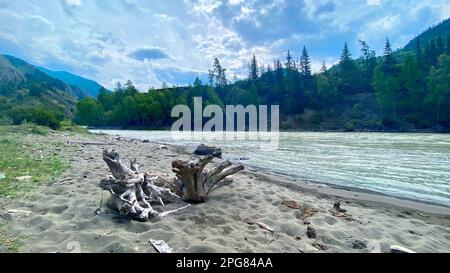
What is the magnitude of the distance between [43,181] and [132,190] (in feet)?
10.7

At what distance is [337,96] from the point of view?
87375 mm

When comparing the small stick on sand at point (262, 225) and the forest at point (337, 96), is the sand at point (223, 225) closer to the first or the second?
the small stick on sand at point (262, 225)

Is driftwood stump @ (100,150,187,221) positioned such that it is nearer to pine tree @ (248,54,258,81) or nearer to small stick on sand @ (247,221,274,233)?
small stick on sand @ (247,221,274,233)

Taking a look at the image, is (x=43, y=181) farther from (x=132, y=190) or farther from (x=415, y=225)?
(x=415, y=225)

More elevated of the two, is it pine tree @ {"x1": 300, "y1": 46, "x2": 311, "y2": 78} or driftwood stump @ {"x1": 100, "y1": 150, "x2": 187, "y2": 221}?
pine tree @ {"x1": 300, "y1": 46, "x2": 311, "y2": 78}

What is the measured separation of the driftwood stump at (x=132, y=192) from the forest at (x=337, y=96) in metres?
64.6

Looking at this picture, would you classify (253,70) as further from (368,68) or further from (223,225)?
(223,225)

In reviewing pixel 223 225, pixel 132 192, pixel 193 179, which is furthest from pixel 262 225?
pixel 132 192

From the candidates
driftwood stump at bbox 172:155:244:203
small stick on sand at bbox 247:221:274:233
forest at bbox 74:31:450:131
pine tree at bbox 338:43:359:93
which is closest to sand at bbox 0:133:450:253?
small stick on sand at bbox 247:221:274:233

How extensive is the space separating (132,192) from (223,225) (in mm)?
1962

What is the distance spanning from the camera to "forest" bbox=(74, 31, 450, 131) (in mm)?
63406

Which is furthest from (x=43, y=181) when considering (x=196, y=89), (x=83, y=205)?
(x=196, y=89)

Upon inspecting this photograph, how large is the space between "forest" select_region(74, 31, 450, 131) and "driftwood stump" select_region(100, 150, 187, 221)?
64591 mm

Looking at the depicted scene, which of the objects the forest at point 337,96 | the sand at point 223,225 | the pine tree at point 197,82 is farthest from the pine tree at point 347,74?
the sand at point 223,225
